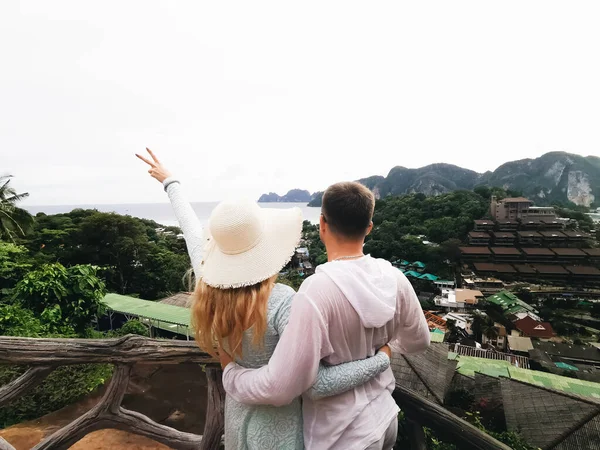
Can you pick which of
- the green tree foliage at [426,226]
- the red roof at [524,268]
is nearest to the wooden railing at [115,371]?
the green tree foliage at [426,226]

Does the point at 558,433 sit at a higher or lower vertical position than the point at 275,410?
lower

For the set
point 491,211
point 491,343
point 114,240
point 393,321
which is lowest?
point 491,343

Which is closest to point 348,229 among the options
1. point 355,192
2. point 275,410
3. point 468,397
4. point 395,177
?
point 355,192

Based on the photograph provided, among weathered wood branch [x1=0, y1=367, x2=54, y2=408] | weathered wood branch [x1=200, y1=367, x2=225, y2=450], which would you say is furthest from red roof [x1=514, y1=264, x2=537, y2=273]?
weathered wood branch [x1=0, y1=367, x2=54, y2=408]

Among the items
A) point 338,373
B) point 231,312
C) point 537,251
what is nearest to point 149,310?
point 231,312

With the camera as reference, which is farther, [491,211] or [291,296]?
[491,211]

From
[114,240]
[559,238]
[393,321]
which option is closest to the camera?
[393,321]

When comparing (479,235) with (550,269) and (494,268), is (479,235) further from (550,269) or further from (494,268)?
(550,269)

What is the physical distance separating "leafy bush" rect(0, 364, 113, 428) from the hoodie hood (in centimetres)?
603

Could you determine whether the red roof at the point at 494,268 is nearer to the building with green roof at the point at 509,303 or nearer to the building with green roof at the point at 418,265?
the building with green roof at the point at 418,265

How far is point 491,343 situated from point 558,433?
49.7 feet

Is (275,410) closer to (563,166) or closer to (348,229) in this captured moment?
(348,229)

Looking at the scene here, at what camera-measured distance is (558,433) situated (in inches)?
160

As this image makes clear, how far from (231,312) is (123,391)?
0.74 m
